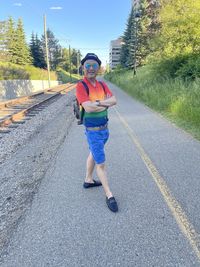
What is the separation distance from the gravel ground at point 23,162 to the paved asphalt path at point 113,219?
0.58 feet

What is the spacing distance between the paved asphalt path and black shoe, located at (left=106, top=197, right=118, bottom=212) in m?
0.08

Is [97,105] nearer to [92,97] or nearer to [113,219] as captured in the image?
[92,97]

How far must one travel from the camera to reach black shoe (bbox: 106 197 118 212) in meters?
3.81

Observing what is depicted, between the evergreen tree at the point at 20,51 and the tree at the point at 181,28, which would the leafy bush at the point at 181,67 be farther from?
the evergreen tree at the point at 20,51

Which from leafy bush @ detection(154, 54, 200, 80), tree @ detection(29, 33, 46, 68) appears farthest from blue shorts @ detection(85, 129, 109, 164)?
tree @ detection(29, 33, 46, 68)

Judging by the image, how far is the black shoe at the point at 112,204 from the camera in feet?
12.5

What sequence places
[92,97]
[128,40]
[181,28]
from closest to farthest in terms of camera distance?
[92,97]
[181,28]
[128,40]

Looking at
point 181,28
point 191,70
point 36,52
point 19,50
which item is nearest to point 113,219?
point 191,70

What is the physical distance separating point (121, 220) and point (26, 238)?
1253mm

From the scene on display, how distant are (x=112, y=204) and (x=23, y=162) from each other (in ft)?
10.1

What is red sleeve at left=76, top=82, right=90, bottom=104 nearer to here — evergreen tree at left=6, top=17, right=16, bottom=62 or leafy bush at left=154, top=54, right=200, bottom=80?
leafy bush at left=154, top=54, right=200, bottom=80

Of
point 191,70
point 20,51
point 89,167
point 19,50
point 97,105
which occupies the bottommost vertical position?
point 89,167

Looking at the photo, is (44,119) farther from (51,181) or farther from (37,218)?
(37,218)

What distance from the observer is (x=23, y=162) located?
20.3ft
